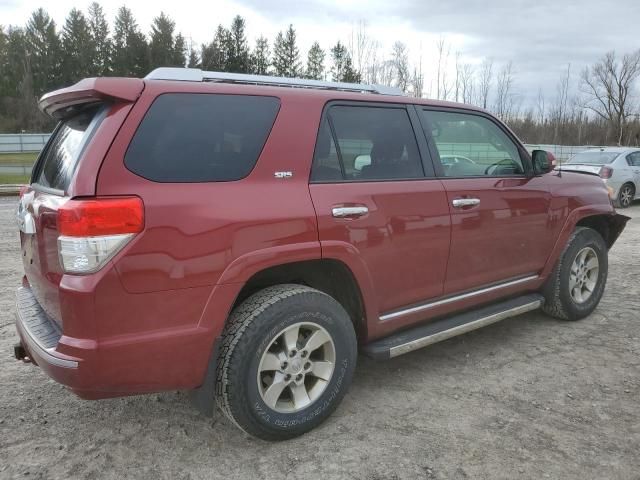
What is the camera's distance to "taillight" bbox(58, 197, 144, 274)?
2.21 metres

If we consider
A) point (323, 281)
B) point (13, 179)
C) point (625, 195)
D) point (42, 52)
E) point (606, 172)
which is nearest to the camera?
point (323, 281)

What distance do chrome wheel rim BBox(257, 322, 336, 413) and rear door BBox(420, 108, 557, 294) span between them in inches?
43.1

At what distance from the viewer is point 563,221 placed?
14.2ft

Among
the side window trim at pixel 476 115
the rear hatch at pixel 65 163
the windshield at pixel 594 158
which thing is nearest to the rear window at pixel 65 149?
the rear hatch at pixel 65 163

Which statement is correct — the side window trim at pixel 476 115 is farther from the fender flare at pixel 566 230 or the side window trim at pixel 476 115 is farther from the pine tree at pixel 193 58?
the pine tree at pixel 193 58

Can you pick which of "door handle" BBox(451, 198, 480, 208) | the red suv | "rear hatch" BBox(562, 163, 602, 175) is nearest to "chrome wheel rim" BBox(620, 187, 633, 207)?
"rear hatch" BBox(562, 163, 602, 175)

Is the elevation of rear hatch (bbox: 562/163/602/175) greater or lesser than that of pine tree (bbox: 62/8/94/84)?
lesser

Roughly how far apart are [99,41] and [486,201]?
7309 cm

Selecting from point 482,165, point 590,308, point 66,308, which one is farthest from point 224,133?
point 590,308

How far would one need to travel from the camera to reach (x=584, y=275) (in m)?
4.72

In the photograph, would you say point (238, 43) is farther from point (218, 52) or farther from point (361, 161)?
point (361, 161)

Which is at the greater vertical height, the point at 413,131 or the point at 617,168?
the point at 413,131

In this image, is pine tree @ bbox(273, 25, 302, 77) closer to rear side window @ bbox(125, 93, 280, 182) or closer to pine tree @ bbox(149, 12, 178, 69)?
pine tree @ bbox(149, 12, 178, 69)

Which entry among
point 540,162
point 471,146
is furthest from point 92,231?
point 540,162
